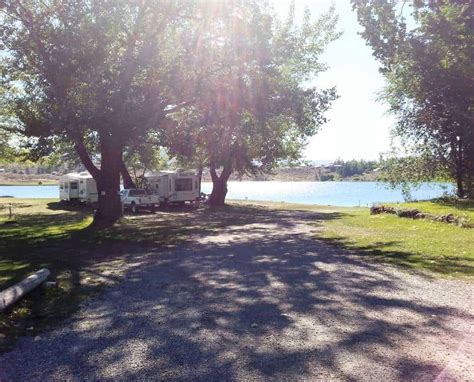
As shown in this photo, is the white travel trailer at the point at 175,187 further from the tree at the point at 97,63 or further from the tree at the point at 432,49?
the tree at the point at 432,49

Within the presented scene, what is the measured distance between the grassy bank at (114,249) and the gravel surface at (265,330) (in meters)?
0.67

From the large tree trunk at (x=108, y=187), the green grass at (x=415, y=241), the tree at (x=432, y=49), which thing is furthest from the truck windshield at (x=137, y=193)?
the tree at (x=432, y=49)

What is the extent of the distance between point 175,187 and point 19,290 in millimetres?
29957

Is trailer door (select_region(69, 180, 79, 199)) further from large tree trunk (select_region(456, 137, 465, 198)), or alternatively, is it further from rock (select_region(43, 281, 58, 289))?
rock (select_region(43, 281, 58, 289))

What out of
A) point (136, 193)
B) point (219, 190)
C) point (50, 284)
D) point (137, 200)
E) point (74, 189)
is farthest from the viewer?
point (74, 189)

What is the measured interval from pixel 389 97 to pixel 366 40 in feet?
57.3

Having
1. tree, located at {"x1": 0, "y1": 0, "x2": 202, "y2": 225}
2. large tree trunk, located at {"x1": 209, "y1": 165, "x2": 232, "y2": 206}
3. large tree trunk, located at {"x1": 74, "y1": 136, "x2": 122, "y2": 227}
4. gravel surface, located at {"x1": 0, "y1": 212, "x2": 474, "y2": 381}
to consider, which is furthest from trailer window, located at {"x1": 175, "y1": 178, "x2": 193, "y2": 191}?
gravel surface, located at {"x1": 0, "y1": 212, "x2": 474, "y2": 381}

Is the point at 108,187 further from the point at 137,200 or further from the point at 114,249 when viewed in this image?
the point at 137,200

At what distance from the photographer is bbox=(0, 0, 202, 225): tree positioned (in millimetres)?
16047

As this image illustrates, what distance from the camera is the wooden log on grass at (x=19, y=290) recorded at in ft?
23.0

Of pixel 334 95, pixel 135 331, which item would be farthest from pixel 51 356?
pixel 334 95

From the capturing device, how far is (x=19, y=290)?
7.57 m

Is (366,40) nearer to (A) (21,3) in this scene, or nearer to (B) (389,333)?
(B) (389,333)

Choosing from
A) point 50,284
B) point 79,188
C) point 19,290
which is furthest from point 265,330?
point 79,188
